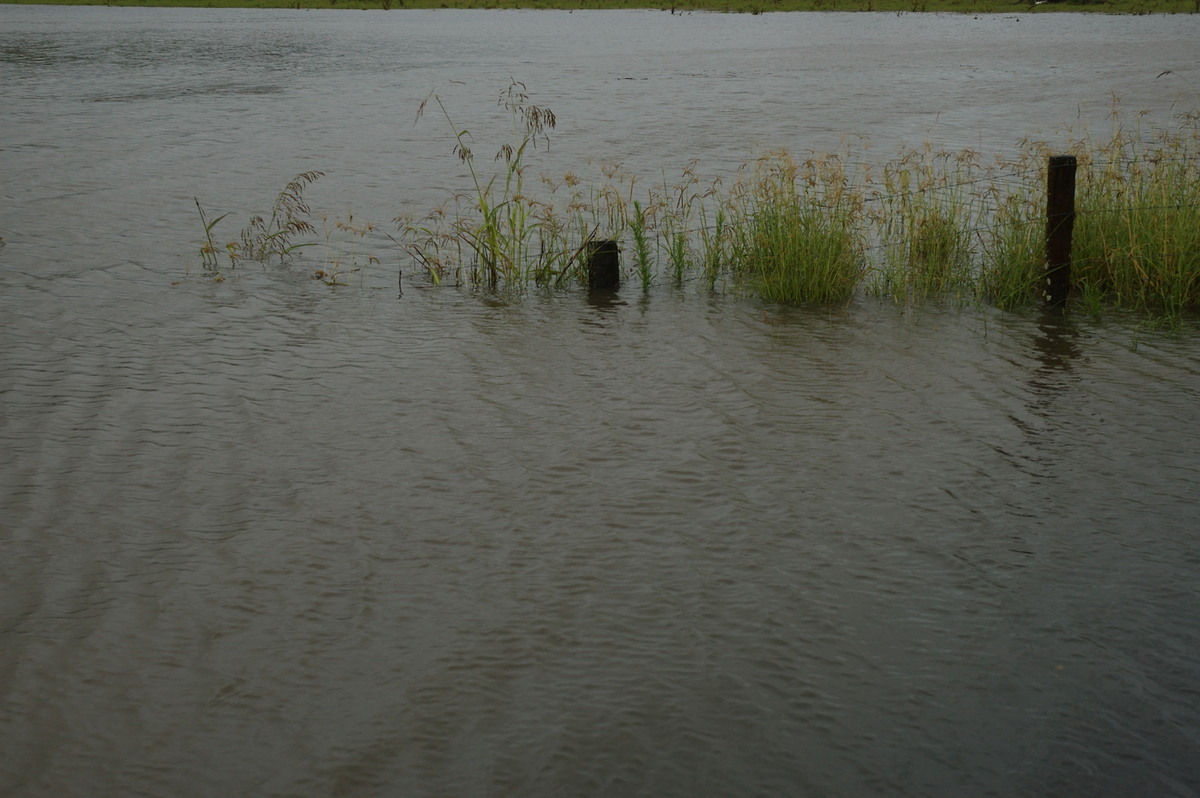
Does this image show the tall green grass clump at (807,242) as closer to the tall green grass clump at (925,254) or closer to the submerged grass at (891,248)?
the submerged grass at (891,248)

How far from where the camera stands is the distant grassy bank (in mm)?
58031

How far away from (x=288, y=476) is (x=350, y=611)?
5.41 ft

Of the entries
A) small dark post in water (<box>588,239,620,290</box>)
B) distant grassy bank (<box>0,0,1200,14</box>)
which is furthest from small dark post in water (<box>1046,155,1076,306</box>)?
distant grassy bank (<box>0,0,1200,14</box>)

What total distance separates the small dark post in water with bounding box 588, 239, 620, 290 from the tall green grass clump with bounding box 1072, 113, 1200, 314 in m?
3.99

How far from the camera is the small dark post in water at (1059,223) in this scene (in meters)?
8.86

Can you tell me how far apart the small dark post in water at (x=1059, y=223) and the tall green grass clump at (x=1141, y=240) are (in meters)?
0.28

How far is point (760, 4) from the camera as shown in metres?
63.7

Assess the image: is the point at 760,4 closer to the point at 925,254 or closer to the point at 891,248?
the point at 891,248

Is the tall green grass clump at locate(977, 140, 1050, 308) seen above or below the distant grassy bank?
below

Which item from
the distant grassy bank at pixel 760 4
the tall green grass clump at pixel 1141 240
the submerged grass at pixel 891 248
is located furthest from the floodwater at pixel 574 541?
the distant grassy bank at pixel 760 4

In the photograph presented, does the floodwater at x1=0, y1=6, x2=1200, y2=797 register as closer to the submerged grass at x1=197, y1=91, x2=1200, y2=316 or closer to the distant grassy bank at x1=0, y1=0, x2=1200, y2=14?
the submerged grass at x1=197, y1=91, x2=1200, y2=316

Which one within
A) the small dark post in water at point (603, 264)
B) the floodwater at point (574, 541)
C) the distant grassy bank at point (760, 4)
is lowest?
the floodwater at point (574, 541)

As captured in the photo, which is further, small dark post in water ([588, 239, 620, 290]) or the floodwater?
small dark post in water ([588, 239, 620, 290])

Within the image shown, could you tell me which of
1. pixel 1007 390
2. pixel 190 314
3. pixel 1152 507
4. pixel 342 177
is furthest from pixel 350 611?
pixel 342 177
